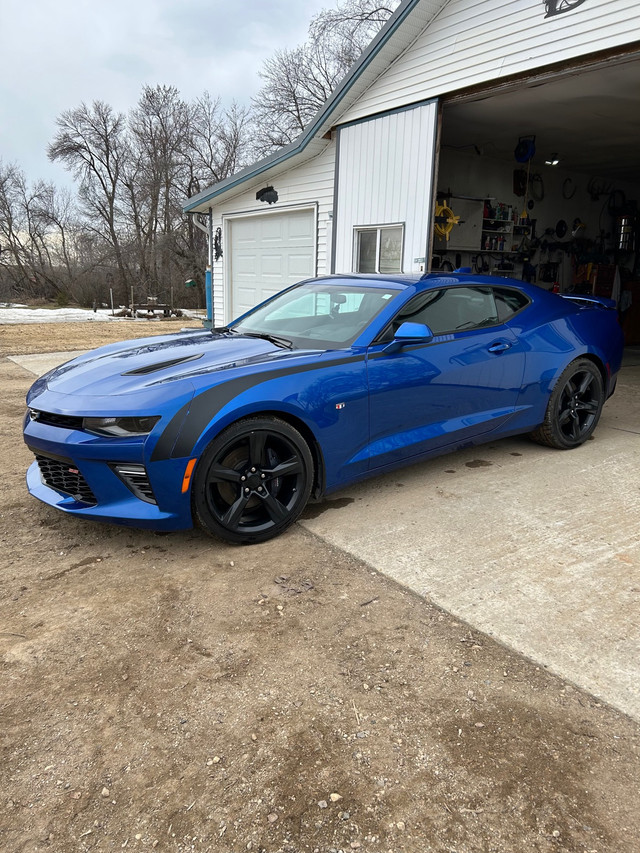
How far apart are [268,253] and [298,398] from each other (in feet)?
29.8

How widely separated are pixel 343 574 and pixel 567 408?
2.85 metres

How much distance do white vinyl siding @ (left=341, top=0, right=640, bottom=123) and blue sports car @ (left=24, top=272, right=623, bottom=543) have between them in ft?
9.35

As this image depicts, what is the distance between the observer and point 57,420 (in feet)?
9.97

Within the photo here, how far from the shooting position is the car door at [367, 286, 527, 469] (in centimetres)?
361

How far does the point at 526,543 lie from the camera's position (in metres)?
3.25

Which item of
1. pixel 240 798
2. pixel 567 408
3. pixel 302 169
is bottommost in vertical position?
pixel 240 798

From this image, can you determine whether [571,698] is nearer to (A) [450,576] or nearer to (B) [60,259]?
(A) [450,576]

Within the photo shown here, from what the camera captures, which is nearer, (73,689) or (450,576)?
(73,689)

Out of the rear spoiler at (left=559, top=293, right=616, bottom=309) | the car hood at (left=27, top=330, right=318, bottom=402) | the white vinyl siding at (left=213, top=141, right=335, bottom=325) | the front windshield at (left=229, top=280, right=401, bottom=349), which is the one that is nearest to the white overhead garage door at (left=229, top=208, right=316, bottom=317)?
the white vinyl siding at (left=213, top=141, right=335, bottom=325)

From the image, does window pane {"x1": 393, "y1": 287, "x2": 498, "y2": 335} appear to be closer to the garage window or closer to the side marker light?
the side marker light

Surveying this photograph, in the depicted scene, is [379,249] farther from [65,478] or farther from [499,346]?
[65,478]

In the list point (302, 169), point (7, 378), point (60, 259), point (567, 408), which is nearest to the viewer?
point (567, 408)

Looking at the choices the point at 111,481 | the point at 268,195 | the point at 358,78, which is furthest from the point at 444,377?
the point at 268,195

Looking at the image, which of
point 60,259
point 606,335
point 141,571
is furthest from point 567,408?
point 60,259
